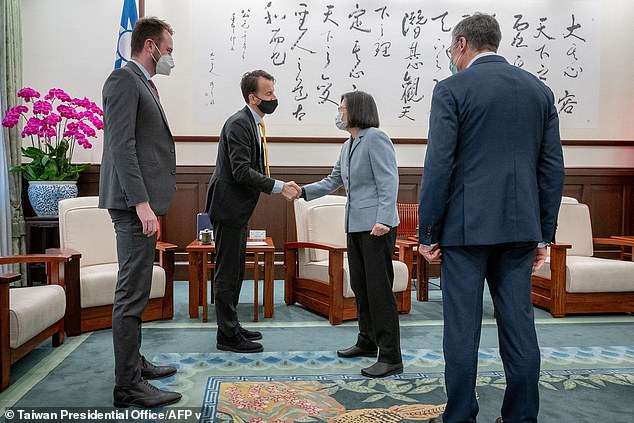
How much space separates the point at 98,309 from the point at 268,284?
1.13 m

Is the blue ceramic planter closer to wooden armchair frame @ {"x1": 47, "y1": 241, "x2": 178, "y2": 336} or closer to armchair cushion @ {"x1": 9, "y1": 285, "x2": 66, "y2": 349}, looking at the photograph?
wooden armchair frame @ {"x1": 47, "y1": 241, "x2": 178, "y2": 336}

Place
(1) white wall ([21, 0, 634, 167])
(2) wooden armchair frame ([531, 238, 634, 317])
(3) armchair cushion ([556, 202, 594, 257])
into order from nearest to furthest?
(2) wooden armchair frame ([531, 238, 634, 317])
(3) armchair cushion ([556, 202, 594, 257])
(1) white wall ([21, 0, 634, 167])

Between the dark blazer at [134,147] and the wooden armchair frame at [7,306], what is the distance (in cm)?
72

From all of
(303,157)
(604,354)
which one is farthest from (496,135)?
(303,157)

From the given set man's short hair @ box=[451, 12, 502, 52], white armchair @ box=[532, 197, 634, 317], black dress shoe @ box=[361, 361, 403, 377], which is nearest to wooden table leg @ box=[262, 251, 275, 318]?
black dress shoe @ box=[361, 361, 403, 377]

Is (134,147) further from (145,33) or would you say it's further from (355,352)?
(355,352)

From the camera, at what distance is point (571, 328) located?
3.78 meters

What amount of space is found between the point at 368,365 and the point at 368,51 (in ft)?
11.9

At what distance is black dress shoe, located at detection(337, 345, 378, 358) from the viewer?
3039 millimetres

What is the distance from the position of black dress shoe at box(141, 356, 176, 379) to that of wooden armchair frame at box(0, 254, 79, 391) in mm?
584

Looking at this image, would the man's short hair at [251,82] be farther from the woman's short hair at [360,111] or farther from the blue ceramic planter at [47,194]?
the blue ceramic planter at [47,194]

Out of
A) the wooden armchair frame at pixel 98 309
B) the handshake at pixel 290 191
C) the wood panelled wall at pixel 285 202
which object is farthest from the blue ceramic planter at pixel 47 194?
the handshake at pixel 290 191

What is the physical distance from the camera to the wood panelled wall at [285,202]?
18.2 ft

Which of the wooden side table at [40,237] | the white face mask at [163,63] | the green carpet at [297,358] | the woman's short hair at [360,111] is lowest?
the green carpet at [297,358]
